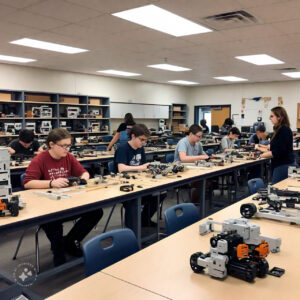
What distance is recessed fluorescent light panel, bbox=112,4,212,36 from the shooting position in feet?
12.9

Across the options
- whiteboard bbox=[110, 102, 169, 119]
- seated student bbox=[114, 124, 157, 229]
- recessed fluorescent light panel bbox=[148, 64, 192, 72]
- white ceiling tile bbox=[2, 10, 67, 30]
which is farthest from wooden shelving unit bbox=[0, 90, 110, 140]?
seated student bbox=[114, 124, 157, 229]

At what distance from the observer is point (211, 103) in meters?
12.4

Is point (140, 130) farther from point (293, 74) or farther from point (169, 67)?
point (293, 74)

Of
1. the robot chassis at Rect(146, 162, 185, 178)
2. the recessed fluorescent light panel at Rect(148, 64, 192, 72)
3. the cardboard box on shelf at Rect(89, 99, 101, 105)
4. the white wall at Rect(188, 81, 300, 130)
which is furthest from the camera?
the white wall at Rect(188, 81, 300, 130)

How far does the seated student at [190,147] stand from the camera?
14.4 feet

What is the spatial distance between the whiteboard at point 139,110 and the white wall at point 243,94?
1.57 meters

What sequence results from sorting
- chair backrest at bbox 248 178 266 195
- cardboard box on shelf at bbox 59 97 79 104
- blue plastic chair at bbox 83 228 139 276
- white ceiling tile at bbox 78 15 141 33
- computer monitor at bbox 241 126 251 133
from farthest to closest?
computer monitor at bbox 241 126 251 133
cardboard box on shelf at bbox 59 97 79 104
white ceiling tile at bbox 78 15 141 33
chair backrest at bbox 248 178 266 195
blue plastic chair at bbox 83 228 139 276

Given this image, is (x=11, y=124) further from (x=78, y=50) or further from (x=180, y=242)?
(x=180, y=242)

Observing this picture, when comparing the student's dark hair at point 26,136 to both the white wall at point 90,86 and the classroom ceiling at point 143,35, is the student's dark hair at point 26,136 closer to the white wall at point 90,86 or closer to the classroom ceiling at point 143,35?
the classroom ceiling at point 143,35

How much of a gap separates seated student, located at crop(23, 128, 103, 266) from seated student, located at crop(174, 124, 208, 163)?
68.8 inches

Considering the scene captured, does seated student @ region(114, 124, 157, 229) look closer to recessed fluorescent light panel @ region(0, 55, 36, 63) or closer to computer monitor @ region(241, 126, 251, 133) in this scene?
recessed fluorescent light panel @ region(0, 55, 36, 63)

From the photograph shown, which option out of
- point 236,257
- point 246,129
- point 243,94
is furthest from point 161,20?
point 243,94

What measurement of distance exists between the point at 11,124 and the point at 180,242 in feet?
22.8

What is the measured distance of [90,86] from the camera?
940 centimetres
